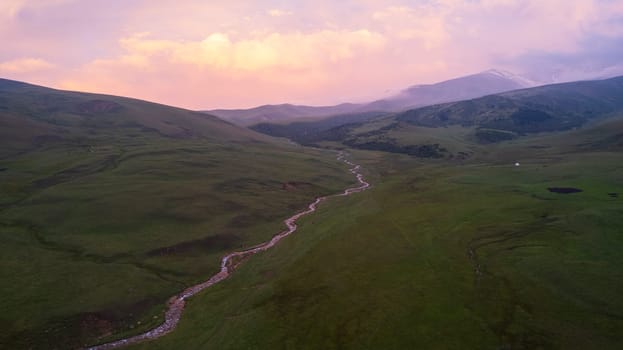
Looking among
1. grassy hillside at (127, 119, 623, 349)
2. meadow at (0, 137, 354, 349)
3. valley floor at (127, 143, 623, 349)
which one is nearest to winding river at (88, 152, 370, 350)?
meadow at (0, 137, 354, 349)

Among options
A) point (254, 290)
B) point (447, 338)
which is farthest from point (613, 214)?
point (254, 290)

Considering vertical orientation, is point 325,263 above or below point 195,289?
above

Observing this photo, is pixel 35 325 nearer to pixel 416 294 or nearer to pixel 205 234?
pixel 205 234

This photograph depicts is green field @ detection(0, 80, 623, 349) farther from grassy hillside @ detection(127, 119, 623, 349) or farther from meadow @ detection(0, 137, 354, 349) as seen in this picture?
meadow @ detection(0, 137, 354, 349)

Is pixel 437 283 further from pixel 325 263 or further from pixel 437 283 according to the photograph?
pixel 325 263

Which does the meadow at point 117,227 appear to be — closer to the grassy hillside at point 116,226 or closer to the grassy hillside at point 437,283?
the grassy hillside at point 116,226

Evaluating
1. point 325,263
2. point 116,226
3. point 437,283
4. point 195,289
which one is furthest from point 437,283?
point 116,226

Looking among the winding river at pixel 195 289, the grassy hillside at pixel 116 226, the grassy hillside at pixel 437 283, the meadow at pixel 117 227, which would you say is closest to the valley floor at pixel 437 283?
the grassy hillside at pixel 437 283
